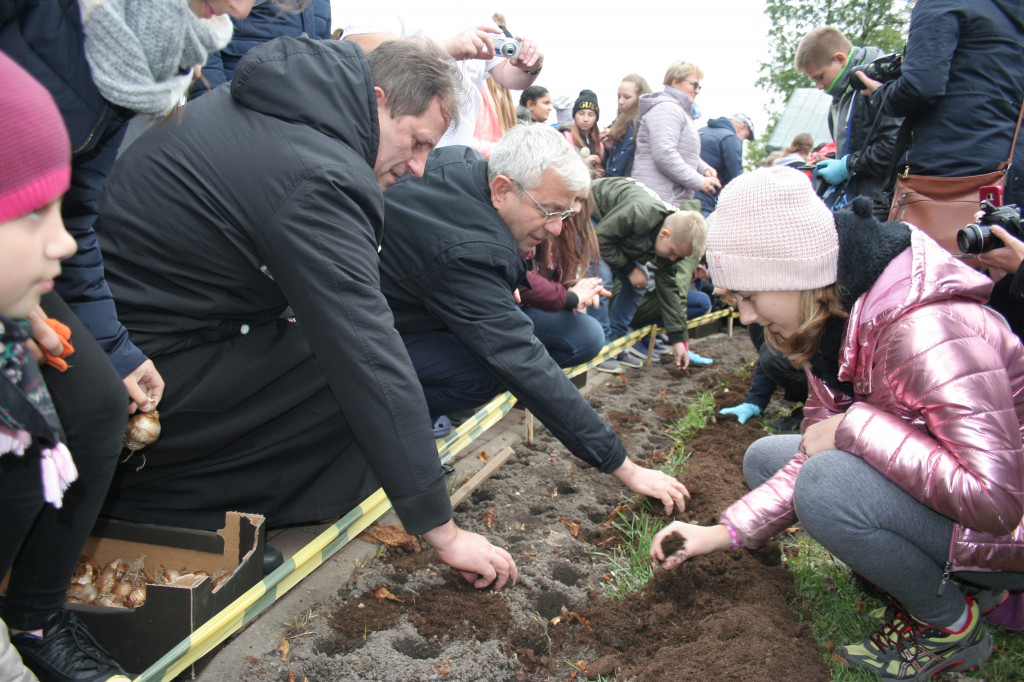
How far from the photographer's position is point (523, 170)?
8.53ft

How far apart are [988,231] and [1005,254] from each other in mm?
96

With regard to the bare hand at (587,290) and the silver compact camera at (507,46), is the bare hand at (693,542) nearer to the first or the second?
the bare hand at (587,290)

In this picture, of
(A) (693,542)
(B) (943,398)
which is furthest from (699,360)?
(B) (943,398)

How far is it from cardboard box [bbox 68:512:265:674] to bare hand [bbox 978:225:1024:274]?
258 cm

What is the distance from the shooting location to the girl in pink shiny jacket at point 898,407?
1656 mm

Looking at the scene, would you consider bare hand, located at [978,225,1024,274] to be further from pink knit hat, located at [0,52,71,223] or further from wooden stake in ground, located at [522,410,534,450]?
pink knit hat, located at [0,52,71,223]

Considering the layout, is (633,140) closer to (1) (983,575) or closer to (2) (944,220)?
(2) (944,220)

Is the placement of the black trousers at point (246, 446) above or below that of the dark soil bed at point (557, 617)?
above

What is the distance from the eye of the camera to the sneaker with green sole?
193 cm

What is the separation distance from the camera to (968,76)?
3406mm

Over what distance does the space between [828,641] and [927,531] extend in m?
0.49

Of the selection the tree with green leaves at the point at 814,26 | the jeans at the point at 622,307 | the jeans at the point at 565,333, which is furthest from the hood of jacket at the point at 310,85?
the tree with green leaves at the point at 814,26

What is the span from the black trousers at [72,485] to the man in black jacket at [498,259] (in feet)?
3.77

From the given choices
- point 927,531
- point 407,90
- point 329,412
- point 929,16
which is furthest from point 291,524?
point 929,16
